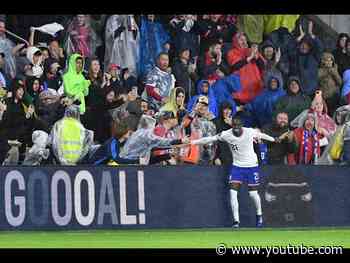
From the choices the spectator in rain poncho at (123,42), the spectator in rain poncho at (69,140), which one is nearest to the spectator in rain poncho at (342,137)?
the spectator in rain poncho at (123,42)

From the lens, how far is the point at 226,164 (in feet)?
69.9

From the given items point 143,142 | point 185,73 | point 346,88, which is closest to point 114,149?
point 143,142

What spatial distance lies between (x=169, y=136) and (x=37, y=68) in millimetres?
2634

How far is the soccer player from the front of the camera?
21.0m

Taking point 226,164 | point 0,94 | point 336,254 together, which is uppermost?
point 0,94

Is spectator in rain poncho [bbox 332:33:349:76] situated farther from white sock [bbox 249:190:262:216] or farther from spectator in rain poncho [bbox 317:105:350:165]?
white sock [bbox 249:190:262:216]

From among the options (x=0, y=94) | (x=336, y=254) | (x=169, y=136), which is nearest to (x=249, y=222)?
(x=169, y=136)

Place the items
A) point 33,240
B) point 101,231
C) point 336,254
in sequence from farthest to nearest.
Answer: point 101,231
point 33,240
point 336,254

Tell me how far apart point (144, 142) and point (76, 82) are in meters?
1.61

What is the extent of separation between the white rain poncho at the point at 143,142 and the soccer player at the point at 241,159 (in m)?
0.66

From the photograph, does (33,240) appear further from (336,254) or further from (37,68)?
(336,254)

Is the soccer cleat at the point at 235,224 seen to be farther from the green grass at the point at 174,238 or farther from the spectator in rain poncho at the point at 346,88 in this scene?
the spectator in rain poncho at the point at 346,88

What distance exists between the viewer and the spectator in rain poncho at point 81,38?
2131cm

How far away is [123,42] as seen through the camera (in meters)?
21.5
